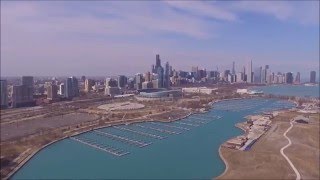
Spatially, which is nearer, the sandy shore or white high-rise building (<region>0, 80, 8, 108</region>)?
the sandy shore

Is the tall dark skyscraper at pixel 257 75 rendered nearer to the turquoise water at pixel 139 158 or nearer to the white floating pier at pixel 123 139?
the turquoise water at pixel 139 158

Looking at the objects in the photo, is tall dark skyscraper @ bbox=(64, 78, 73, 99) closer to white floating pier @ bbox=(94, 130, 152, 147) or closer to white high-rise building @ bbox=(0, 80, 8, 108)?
white floating pier @ bbox=(94, 130, 152, 147)

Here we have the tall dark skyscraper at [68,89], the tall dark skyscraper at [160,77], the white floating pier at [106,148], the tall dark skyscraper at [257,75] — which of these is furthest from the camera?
the tall dark skyscraper at [257,75]

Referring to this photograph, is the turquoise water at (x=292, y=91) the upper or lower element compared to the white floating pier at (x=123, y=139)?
upper

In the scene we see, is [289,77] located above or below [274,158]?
above

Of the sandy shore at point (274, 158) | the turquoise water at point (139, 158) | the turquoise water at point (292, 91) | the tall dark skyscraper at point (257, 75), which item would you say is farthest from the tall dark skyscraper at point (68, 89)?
the tall dark skyscraper at point (257, 75)

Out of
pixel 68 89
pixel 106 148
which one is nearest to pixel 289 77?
pixel 68 89

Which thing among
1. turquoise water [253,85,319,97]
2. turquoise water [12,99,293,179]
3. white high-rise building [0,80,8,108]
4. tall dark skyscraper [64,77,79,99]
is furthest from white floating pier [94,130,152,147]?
turquoise water [253,85,319,97]

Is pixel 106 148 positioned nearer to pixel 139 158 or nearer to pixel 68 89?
pixel 139 158

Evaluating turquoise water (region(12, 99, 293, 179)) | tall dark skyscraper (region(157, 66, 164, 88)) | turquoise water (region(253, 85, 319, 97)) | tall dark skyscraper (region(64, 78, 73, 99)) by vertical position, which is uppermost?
tall dark skyscraper (region(157, 66, 164, 88))

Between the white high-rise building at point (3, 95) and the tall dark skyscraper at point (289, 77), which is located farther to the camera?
the tall dark skyscraper at point (289, 77)
